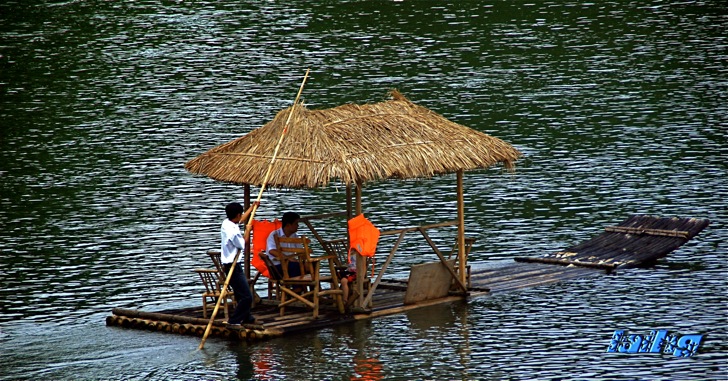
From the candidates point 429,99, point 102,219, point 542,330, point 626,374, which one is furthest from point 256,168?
point 429,99

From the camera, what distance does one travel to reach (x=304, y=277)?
19.9m

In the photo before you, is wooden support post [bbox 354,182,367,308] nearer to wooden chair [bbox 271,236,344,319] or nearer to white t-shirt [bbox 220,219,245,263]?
wooden chair [bbox 271,236,344,319]

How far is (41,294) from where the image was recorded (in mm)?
23156

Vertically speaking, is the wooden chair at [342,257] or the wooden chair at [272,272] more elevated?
the wooden chair at [272,272]

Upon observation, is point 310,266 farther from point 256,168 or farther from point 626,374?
point 626,374

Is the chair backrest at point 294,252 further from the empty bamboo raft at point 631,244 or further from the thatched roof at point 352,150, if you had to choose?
the empty bamboo raft at point 631,244

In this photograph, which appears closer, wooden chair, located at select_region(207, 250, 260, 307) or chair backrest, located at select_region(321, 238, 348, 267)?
wooden chair, located at select_region(207, 250, 260, 307)

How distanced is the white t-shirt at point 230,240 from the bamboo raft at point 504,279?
106 centimetres

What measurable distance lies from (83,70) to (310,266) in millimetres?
32004

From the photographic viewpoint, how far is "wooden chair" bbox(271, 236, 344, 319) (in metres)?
19.7

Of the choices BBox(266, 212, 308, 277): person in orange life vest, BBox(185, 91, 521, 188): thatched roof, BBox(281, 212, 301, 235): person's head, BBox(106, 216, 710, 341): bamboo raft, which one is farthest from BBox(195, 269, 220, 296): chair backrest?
BBox(185, 91, 521, 188): thatched roof

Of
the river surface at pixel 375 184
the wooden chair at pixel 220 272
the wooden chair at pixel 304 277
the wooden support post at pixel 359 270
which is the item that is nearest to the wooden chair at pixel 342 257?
the wooden support post at pixel 359 270

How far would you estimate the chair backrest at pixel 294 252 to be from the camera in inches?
774

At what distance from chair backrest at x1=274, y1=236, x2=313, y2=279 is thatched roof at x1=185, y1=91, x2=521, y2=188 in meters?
0.90
